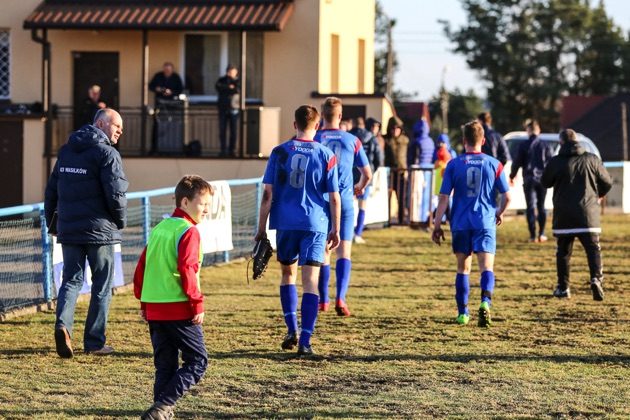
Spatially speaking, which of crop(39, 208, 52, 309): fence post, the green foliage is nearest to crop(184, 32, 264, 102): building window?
crop(39, 208, 52, 309): fence post

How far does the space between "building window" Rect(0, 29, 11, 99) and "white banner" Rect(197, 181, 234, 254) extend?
1427 centimetres

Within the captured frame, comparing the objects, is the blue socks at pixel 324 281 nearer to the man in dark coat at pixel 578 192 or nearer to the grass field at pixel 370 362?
the grass field at pixel 370 362

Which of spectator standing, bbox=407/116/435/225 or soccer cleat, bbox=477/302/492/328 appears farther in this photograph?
spectator standing, bbox=407/116/435/225

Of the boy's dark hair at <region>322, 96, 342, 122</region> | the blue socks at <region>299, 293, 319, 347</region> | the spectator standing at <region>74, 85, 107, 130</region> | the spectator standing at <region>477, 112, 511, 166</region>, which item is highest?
the spectator standing at <region>74, 85, 107, 130</region>

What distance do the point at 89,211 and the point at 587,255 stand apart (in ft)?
20.6

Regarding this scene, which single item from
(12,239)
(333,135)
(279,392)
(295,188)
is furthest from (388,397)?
(12,239)

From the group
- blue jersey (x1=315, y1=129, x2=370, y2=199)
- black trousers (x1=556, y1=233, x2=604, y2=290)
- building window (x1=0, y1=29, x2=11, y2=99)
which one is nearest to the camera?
blue jersey (x1=315, y1=129, x2=370, y2=199)

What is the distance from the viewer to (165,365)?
25.8 ft

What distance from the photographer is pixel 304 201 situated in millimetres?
10273

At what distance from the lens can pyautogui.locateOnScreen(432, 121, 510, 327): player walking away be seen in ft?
39.3

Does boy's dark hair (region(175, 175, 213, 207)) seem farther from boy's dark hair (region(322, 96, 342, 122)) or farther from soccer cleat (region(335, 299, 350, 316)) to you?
soccer cleat (region(335, 299, 350, 316))

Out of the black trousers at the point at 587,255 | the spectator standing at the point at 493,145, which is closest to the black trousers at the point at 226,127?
the spectator standing at the point at 493,145

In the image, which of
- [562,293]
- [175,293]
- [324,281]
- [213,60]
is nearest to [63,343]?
[175,293]

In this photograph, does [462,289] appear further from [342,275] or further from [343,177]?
[343,177]
